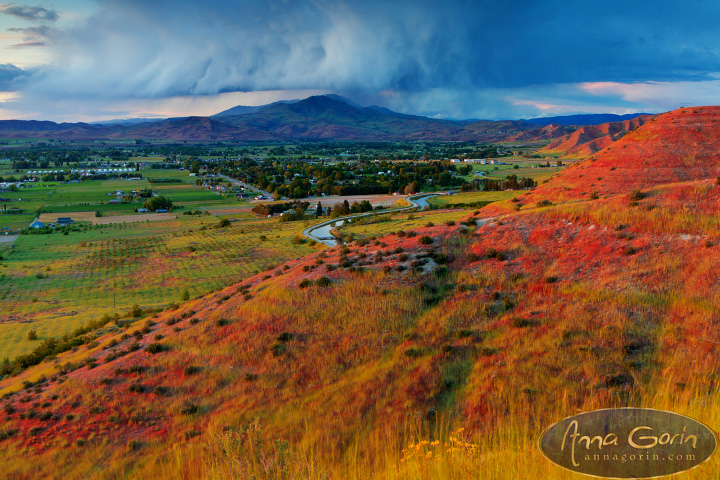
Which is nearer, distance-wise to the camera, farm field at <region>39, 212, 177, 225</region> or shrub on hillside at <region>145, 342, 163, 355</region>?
shrub on hillside at <region>145, 342, 163, 355</region>

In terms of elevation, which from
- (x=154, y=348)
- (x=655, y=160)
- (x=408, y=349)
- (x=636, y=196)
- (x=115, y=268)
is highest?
(x=655, y=160)

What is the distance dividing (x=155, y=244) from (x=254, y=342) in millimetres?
72885

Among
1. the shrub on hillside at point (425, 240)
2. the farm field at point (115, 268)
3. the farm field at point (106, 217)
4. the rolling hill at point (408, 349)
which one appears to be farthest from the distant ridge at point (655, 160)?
the farm field at point (106, 217)

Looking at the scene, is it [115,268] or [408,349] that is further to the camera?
[115,268]

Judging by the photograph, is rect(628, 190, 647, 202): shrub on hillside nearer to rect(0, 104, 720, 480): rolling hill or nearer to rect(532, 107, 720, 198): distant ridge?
rect(0, 104, 720, 480): rolling hill

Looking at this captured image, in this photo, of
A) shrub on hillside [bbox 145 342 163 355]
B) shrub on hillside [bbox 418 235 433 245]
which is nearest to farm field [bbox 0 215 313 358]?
shrub on hillside [bbox 145 342 163 355]

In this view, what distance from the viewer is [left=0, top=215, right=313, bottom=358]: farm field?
166 ft

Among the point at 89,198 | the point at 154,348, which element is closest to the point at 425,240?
the point at 154,348

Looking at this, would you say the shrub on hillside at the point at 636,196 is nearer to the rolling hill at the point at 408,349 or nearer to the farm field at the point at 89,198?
the rolling hill at the point at 408,349

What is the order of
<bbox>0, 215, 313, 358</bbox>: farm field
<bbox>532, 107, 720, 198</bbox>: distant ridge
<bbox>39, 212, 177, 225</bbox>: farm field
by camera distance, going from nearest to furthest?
1. <bbox>0, 215, 313, 358</bbox>: farm field
2. <bbox>532, 107, 720, 198</bbox>: distant ridge
3. <bbox>39, 212, 177, 225</bbox>: farm field

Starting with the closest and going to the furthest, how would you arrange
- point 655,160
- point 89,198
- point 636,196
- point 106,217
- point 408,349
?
1. point 408,349
2. point 636,196
3. point 655,160
4. point 106,217
5. point 89,198

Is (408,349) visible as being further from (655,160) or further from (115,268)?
(115,268)

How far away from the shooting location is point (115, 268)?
7106 centimetres

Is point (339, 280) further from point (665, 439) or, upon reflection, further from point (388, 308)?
point (665, 439)
